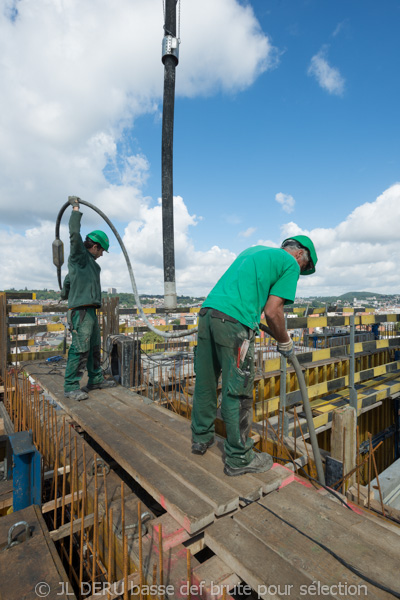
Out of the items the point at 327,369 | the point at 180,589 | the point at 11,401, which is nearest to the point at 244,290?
the point at 180,589

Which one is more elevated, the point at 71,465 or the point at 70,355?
the point at 70,355

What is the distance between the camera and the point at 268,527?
1817 millimetres

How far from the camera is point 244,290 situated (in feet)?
7.63

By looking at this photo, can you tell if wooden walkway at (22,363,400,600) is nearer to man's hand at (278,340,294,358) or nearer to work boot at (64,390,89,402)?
man's hand at (278,340,294,358)

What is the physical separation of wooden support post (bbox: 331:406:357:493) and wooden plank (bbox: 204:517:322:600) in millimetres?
1550

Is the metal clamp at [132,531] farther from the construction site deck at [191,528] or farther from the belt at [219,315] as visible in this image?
the belt at [219,315]

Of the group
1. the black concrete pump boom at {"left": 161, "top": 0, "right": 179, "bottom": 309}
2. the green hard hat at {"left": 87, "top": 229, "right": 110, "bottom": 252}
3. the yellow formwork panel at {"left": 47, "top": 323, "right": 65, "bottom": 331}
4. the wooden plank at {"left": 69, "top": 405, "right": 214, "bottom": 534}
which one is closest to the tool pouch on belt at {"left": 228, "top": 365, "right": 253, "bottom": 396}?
the wooden plank at {"left": 69, "top": 405, "right": 214, "bottom": 534}

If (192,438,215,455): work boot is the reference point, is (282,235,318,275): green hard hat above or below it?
above

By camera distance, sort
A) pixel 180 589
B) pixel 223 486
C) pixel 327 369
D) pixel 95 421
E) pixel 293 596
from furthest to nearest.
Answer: pixel 327 369 → pixel 95 421 → pixel 223 486 → pixel 180 589 → pixel 293 596

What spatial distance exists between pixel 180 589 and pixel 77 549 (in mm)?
1585

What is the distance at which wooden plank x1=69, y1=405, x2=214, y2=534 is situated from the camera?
1872 mm

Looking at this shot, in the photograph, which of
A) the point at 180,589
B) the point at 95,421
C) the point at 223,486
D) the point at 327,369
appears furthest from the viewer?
the point at 327,369

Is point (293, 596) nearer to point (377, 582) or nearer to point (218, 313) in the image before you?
point (377, 582)

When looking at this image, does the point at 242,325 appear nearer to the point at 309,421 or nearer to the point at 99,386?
the point at 309,421
